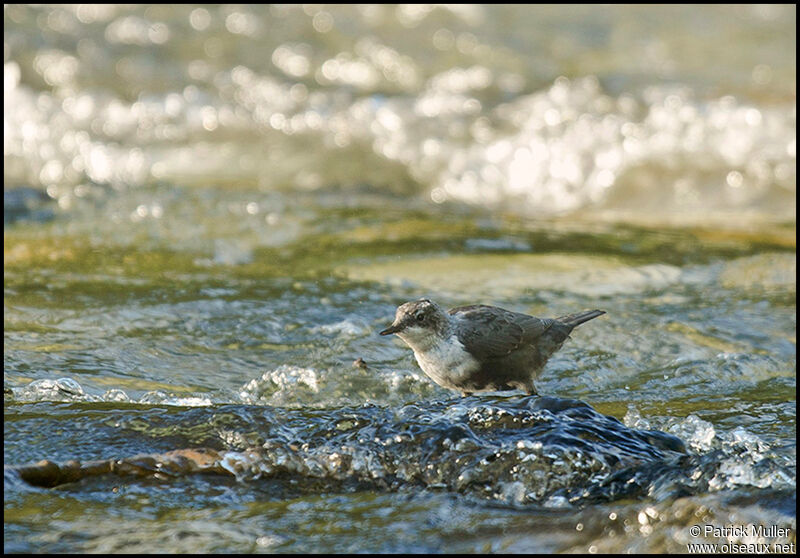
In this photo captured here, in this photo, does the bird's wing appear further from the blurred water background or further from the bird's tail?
the blurred water background

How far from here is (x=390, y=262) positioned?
7.23m

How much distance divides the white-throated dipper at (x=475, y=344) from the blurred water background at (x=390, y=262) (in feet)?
0.98

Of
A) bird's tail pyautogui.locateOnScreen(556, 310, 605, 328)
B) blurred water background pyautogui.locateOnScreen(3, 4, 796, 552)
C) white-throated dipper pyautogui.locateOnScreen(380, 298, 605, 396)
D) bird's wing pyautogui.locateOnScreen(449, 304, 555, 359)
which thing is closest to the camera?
blurred water background pyautogui.locateOnScreen(3, 4, 796, 552)

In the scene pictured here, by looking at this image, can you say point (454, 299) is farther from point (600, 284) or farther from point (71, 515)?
point (71, 515)

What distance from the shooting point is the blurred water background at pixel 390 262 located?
141 inches

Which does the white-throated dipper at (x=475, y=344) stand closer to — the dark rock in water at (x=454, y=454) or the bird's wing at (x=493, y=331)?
the bird's wing at (x=493, y=331)

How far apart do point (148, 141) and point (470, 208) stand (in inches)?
144

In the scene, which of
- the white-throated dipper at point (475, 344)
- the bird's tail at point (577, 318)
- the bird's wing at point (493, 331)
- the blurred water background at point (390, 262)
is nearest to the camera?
the blurred water background at point (390, 262)

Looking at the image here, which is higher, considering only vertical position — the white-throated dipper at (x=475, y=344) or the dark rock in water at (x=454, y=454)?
the white-throated dipper at (x=475, y=344)

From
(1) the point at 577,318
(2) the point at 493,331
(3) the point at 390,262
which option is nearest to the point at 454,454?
(2) the point at 493,331

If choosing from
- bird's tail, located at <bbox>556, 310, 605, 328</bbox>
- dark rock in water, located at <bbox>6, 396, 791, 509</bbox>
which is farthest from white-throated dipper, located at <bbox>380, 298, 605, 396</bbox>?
dark rock in water, located at <bbox>6, 396, 791, 509</bbox>

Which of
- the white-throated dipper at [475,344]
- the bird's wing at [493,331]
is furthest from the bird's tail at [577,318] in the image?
the bird's wing at [493,331]

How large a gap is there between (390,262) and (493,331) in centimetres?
246

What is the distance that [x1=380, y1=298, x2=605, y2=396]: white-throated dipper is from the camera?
15.3 ft
